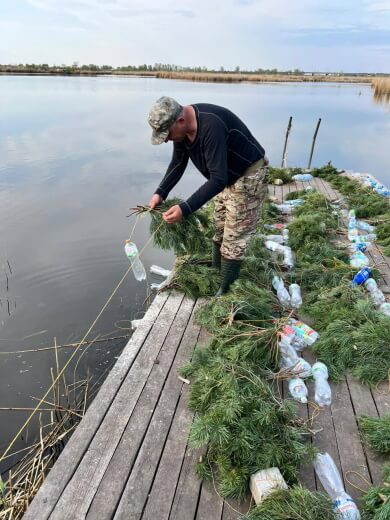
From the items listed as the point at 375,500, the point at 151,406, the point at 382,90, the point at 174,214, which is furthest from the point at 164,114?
the point at 382,90

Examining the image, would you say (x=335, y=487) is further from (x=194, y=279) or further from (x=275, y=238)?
(x=275, y=238)

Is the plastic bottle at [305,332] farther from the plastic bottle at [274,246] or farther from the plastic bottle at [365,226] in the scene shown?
the plastic bottle at [365,226]

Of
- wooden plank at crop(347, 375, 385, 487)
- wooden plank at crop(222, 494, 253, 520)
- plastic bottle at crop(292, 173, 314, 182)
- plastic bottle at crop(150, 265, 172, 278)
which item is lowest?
plastic bottle at crop(150, 265, 172, 278)

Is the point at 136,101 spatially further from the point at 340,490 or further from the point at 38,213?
the point at 340,490

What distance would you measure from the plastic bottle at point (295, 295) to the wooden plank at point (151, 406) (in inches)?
41.6

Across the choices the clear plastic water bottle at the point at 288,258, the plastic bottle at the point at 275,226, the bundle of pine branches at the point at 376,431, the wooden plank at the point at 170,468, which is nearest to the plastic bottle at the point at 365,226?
the plastic bottle at the point at 275,226

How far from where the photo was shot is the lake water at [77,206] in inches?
169

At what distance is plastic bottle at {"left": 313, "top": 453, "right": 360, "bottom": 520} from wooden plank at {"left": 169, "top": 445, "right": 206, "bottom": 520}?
69 centimetres

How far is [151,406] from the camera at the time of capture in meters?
2.54

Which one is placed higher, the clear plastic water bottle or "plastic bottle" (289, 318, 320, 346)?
"plastic bottle" (289, 318, 320, 346)

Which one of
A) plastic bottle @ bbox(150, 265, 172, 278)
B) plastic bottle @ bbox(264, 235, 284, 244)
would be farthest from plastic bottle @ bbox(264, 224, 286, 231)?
plastic bottle @ bbox(150, 265, 172, 278)

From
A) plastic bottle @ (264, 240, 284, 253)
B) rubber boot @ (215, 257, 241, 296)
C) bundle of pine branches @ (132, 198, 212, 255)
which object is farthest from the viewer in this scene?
plastic bottle @ (264, 240, 284, 253)

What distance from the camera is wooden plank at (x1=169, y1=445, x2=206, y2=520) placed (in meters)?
1.91

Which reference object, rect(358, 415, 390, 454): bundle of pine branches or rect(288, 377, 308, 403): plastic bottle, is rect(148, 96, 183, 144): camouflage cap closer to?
rect(288, 377, 308, 403): plastic bottle
